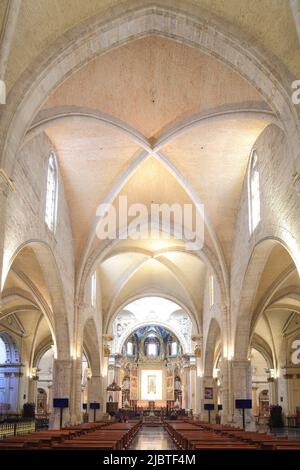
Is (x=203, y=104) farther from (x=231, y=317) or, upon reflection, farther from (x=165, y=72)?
(x=231, y=317)

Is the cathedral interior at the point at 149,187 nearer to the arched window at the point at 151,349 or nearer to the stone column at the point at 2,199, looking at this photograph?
the stone column at the point at 2,199

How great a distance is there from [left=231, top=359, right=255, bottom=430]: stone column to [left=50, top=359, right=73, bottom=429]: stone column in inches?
275

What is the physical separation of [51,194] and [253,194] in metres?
7.22

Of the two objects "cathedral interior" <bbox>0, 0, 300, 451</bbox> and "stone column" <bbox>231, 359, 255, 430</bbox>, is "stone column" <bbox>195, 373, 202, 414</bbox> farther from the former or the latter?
"stone column" <bbox>231, 359, 255, 430</bbox>

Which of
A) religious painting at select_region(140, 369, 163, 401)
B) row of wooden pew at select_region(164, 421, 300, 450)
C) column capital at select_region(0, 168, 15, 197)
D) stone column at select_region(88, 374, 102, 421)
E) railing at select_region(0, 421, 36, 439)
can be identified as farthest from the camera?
religious painting at select_region(140, 369, 163, 401)

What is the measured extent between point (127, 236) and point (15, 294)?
6458 mm

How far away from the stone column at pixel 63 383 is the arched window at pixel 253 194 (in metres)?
9.95

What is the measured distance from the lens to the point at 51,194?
19.1 m

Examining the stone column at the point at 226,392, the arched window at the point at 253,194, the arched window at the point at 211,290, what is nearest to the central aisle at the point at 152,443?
the stone column at the point at 226,392

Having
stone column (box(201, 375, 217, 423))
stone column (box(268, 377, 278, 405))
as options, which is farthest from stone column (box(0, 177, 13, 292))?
stone column (box(268, 377, 278, 405))

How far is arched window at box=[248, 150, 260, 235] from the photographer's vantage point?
715 inches

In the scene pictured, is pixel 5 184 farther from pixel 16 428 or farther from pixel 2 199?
pixel 16 428

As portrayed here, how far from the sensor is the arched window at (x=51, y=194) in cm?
1842
